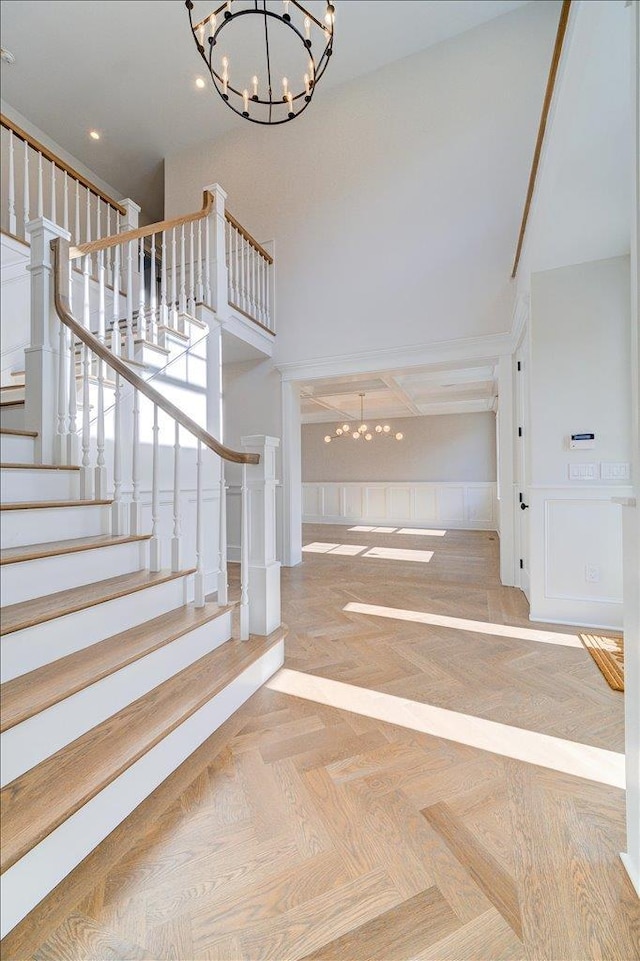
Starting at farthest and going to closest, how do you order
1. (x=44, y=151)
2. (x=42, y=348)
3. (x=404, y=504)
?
(x=404, y=504) → (x=44, y=151) → (x=42, y=348)

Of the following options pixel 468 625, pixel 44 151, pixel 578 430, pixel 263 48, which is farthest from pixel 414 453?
pixel 44 151

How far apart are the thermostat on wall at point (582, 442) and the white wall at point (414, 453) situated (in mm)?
5433

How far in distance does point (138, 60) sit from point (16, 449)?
5.40 meters

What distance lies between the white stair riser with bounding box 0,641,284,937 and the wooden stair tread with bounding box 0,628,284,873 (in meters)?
0.04


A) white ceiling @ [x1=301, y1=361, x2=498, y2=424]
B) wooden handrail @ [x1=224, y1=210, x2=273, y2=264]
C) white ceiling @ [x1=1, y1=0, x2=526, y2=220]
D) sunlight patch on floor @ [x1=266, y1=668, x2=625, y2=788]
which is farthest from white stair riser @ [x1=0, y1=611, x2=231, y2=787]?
white ceiling @ [x1=1, y1=0, x2=526, y2=220]

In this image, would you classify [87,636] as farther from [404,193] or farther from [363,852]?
[404,193]

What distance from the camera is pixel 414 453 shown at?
349 inches

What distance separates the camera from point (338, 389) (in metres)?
6.05

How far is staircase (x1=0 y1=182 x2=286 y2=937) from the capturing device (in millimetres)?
1064

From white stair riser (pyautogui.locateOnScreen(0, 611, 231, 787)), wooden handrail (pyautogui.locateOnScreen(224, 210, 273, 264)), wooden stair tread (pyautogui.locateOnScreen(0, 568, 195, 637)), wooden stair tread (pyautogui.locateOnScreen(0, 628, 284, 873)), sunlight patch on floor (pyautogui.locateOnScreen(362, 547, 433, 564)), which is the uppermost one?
wooden handrail (pyautogui.locateOnScreen(224, 210, 273, 264))

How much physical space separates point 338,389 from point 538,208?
3.78m

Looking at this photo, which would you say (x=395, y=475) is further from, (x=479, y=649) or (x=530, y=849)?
(x=530, y=849)

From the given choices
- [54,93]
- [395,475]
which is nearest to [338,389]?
[395,475]

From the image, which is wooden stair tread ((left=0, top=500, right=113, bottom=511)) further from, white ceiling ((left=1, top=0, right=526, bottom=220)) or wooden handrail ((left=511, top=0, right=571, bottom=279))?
white ceiling ((left=1, top=0, right=526, bottom=220))
